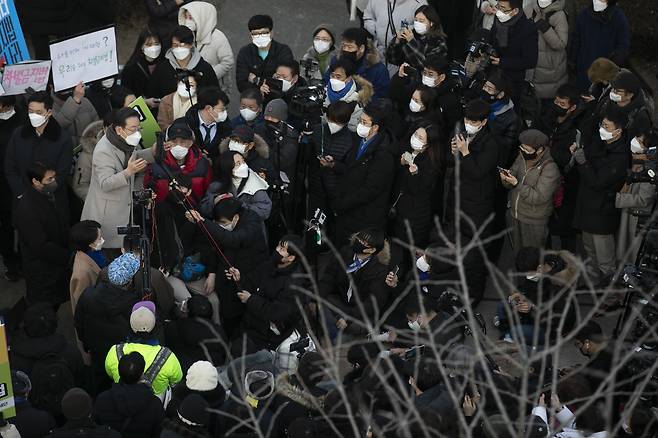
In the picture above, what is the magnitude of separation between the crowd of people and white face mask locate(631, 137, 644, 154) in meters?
0.04

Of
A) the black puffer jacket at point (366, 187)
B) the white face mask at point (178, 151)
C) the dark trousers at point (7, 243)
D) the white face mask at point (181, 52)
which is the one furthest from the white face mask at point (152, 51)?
the black puffer jacket at point (366, 187)

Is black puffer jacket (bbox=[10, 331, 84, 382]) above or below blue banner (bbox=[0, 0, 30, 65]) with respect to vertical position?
below

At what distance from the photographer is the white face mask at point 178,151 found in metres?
8.52

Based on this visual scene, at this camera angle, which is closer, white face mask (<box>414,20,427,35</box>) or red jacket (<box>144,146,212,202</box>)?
red jacket (<box>144,146,212,202</box>)

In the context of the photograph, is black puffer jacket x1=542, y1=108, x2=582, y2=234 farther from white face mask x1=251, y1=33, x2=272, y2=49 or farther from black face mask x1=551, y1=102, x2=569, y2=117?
white face mask x1=251, y1=33, x2=272, y2=49

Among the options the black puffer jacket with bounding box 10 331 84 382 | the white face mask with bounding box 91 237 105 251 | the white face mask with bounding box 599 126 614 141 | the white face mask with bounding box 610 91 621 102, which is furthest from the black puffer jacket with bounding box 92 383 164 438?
the white face mask with bounding box 610 91 621 102

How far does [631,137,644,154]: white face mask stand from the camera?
27.9 feet

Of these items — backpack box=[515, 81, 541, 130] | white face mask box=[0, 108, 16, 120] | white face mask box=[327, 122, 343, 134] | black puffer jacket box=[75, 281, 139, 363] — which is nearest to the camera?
black puffer jacket box=[75, 281, 139, 363]

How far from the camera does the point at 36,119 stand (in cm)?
873

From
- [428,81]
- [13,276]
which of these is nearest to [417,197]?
[428,81]

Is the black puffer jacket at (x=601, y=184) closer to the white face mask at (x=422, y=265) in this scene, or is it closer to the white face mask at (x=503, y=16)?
the white face mask at (x=422, y=265)

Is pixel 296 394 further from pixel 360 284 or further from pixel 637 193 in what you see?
pixel 637 193

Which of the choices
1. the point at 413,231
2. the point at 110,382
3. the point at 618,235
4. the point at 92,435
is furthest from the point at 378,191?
the point at 92,435

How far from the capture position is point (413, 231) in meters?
9.11
